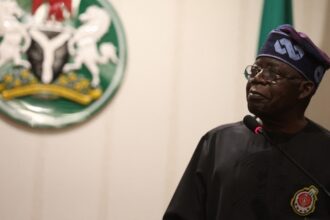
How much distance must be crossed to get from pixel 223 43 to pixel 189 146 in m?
0.42

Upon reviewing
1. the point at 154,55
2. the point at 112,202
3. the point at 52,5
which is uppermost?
the point at 52,5

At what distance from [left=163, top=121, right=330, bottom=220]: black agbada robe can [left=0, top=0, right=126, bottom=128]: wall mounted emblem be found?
0.56 meters

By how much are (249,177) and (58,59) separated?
0.84m

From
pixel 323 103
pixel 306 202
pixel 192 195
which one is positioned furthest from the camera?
pixel 323 103

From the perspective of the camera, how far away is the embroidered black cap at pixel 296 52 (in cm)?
107

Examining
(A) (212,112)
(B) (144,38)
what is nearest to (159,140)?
(A) (212,112)

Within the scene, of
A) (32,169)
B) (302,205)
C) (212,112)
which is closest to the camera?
(302,205)

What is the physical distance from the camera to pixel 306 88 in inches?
43.1

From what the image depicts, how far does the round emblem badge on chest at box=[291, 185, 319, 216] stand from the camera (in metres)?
1.01

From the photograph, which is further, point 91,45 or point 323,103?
point 323,103

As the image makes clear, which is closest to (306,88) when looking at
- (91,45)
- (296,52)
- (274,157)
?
(296,52)

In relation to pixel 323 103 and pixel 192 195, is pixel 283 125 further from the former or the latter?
pixel 323 103

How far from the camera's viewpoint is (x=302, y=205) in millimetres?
1016

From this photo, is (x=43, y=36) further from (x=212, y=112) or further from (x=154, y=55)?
(x=212, y=112)
